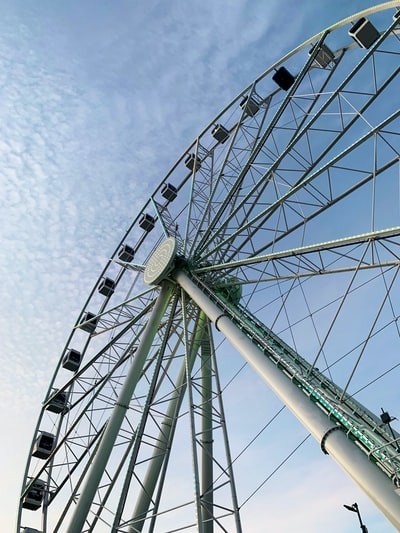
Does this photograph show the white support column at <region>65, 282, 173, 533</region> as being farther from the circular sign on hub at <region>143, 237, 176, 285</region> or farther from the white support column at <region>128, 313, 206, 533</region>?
the white support column at <region>128, 313, 206, 533</region>

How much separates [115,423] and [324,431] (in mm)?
7483

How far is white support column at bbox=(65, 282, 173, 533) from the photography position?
1159 centimetres

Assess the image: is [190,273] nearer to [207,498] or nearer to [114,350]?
[114,350]

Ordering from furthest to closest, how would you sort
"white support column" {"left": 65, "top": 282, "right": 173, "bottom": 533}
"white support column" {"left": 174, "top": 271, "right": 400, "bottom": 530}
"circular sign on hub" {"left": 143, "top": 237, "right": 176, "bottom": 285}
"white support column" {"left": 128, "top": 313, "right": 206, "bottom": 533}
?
"circular sign on hub" {"left": 143, "top": 237, "right": 176, "bottom": 285} → "white support column" {"left": 128, "top": 313, "right": 206, "bottom": 533} → "white support column" {"left": 65, "top": 282, "right": 173, "bottom": 533} → "white support column" {"left": 174, "top": 271, "right": 400, "bottom": 530}

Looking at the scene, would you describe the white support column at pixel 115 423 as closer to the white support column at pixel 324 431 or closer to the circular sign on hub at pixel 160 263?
the circular sign on hub at pixel 160 263

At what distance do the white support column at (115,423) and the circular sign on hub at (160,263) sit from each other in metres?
0.63

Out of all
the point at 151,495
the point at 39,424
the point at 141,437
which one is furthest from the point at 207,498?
the point at 39,424

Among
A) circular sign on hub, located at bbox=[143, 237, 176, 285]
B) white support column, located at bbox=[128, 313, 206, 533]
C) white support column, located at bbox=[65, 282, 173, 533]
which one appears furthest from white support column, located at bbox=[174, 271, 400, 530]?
circular sign on hub, located at bbox=[143, 237, 176, 285]

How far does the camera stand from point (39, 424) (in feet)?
69.7

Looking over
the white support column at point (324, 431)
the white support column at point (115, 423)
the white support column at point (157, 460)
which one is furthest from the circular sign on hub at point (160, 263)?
the white support column at point (324, 431)

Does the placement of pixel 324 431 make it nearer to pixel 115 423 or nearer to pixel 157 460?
pixel 115 423

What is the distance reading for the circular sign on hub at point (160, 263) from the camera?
16.5 metres

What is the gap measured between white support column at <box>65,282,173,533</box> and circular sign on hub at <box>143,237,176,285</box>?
24.8 inches

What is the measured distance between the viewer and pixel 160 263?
17062mm
